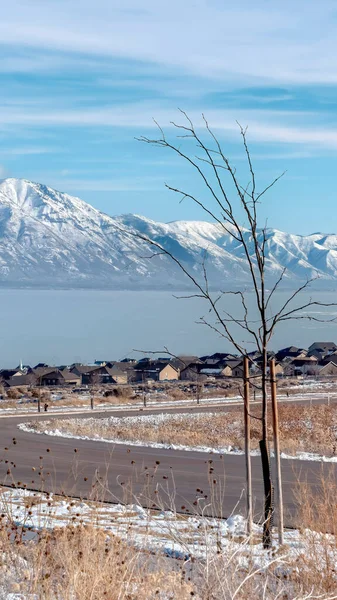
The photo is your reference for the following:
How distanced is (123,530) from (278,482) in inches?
65.4

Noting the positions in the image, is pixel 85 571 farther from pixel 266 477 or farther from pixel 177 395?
pixel 177 395

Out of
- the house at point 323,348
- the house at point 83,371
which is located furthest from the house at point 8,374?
the house at point 323,348

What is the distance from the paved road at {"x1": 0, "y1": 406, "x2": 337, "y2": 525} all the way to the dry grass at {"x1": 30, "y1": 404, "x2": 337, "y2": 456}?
2292mm

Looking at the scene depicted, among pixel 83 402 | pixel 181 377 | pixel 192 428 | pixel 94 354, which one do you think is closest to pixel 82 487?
pixel 192 428

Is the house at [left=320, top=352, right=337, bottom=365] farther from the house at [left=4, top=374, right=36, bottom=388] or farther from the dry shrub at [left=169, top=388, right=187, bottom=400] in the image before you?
the dry shrub at [left=169, top=388, right=187, bottom=400]

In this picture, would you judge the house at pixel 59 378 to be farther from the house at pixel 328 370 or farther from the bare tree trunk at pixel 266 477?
the bare tree trunk at pixel 266 477

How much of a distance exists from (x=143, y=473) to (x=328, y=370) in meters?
66.0

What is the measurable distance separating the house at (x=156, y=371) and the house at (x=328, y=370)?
45.7ft

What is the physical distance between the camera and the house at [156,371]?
8075 cm

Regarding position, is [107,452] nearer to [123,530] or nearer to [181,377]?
[123,530]

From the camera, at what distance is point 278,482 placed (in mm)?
8430

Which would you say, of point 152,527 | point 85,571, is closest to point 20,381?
point 152,527

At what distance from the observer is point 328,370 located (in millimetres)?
79312

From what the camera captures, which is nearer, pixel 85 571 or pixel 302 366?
pixel 85 571
